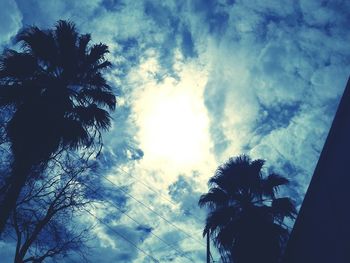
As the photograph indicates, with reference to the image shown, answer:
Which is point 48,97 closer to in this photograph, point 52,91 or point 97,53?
point 52,91

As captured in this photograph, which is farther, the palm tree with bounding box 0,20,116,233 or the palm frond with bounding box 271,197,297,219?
the palm frond with bounding box 271,197,297,219

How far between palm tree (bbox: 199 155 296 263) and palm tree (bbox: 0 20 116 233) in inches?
283

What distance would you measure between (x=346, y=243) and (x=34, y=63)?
11.3 meters

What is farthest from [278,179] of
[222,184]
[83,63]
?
[83,63]

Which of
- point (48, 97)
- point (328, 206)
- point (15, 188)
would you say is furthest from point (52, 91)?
point (328, 206)

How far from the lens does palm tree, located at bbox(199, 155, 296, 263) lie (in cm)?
1284

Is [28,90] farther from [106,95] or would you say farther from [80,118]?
[106,95]

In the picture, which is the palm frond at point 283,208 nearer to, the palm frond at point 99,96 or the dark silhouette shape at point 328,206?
the dark silhouette shape at point 328,206

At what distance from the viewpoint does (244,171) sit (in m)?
15.9

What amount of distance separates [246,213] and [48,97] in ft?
32.6

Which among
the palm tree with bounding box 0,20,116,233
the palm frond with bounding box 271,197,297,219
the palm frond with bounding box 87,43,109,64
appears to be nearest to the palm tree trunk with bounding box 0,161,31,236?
the palm tree with bounding box 0,20,116,233

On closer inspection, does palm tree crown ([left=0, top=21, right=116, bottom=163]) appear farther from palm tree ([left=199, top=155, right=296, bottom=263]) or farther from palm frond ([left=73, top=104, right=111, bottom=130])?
palm tree ([left=199, top=155, right=296, bottom=263])

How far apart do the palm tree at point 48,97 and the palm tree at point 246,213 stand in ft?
23.6

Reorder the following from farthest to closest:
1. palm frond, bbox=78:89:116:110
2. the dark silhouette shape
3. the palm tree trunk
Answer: palm frond, bbox=78:89:116:110
the palm tree trunk
the dark silhouette shape
